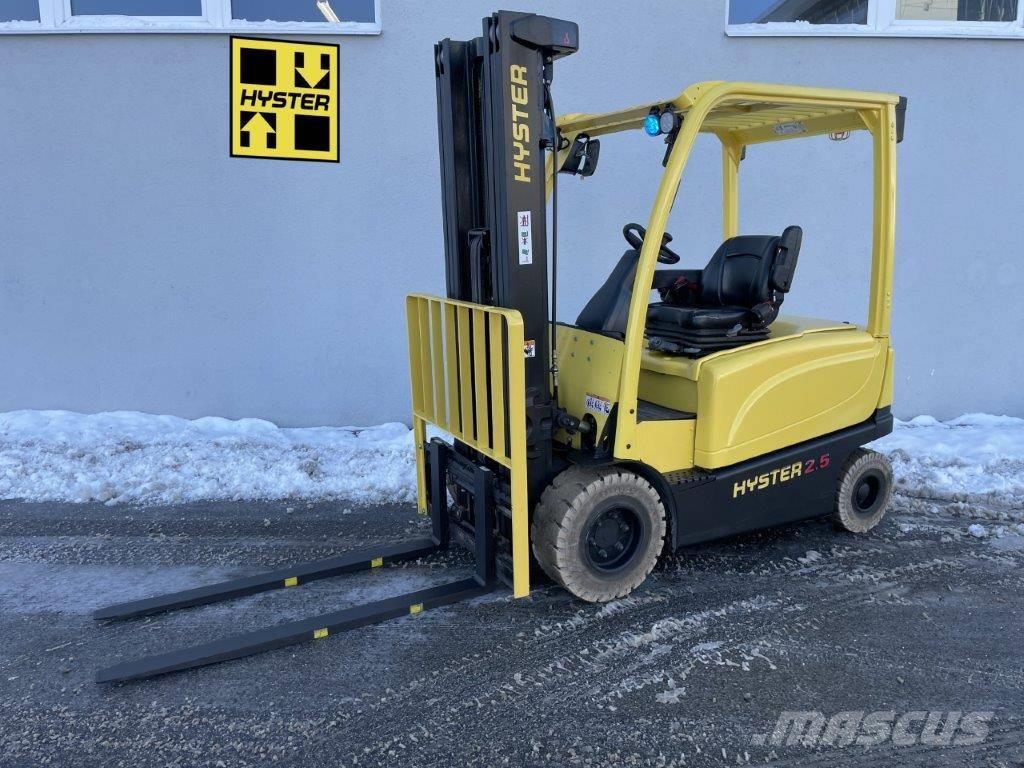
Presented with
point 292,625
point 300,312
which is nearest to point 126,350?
point 300,312

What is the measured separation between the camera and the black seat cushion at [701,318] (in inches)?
161

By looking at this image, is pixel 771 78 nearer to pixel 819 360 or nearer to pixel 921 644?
pixel 819 360

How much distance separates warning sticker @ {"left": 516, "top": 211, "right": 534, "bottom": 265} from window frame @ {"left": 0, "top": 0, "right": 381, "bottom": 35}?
149 inches

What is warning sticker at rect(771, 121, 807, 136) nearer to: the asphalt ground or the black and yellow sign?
the asphalt ground

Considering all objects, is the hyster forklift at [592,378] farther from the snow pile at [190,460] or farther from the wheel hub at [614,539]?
the snow pile at [190,460]

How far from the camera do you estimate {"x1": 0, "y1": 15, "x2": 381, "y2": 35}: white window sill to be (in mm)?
6363

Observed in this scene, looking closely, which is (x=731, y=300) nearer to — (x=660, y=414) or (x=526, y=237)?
(x=660, y=414)

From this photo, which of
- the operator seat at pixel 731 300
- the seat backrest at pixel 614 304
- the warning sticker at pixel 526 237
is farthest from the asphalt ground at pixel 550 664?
the warning sticker at pixel 526 237

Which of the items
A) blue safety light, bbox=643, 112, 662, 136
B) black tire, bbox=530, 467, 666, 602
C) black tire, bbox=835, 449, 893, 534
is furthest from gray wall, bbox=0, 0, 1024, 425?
black tire, bbox=530, 467, 666, 602

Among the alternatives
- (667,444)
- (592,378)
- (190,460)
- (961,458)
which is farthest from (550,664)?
(961,458)

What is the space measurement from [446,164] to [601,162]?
3.31 meters

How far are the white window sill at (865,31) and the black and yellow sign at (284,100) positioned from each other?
3501 mm

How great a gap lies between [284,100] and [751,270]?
4351mm

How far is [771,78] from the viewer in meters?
6.66
